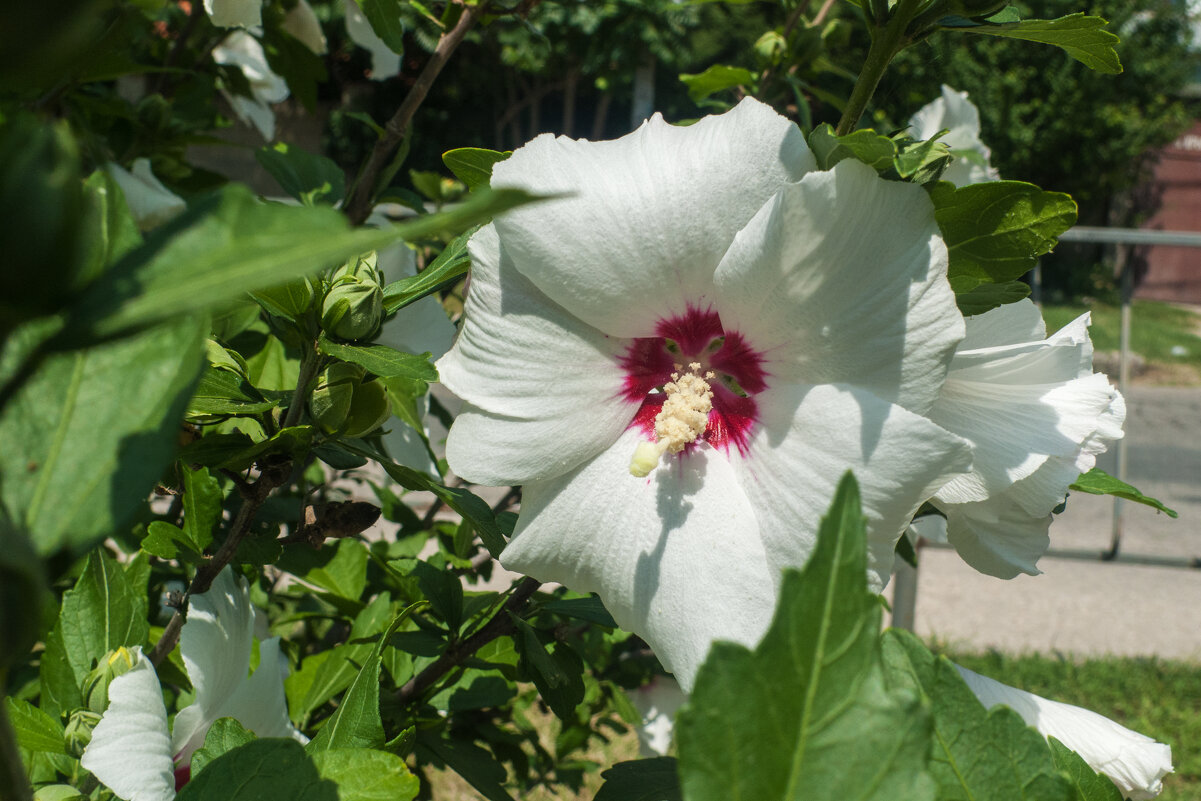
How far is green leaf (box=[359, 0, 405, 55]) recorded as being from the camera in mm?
1212

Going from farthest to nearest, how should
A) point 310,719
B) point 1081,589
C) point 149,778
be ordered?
1. point 1081,589
2. point 310,719
3. point 149,778

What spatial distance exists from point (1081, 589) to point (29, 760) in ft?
15.6

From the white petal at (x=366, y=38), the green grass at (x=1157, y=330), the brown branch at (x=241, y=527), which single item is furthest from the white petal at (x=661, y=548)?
the green grass at (x=1157, y=330)

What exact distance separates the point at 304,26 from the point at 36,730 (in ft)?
4.06

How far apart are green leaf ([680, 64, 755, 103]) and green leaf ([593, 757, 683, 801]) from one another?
114 centimetres

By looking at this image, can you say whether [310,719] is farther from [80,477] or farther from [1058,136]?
[1058,136]

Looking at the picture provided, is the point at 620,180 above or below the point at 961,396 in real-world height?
above

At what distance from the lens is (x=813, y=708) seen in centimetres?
44

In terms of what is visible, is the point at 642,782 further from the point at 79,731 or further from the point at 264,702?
the point at 79,731

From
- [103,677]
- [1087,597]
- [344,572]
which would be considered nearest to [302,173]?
[344,572]

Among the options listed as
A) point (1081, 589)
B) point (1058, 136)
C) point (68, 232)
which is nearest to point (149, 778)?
point (68, 232)

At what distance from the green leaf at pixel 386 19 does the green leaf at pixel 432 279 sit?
16.9 inches

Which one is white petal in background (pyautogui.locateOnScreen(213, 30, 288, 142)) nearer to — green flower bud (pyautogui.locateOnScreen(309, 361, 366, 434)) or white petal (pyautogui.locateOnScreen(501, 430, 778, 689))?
green flower bud (pyautogui.locateOnScreen(309, 361, 366, 434))

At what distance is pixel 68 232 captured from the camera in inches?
13.6
